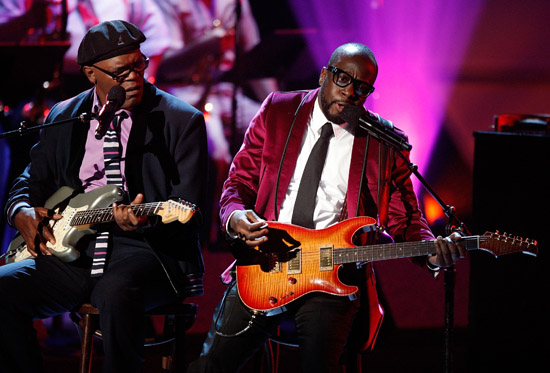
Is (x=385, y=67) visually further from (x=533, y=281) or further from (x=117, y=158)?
(x=117, y=158)

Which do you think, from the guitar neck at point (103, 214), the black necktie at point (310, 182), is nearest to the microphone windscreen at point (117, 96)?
the guitar neck at point (103, 214)

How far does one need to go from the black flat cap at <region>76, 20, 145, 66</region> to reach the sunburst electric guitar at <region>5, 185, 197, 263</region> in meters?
0.74

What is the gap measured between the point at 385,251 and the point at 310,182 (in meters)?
0.62

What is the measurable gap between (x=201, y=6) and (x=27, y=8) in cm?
132

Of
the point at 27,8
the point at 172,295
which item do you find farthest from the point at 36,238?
the point at 27,8

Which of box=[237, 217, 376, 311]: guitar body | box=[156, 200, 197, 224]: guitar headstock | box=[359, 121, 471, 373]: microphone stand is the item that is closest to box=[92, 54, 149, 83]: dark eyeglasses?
box=[156, 200, 197, 224]: guitar headstock

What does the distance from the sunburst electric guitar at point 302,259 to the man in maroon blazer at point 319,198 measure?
5 cm

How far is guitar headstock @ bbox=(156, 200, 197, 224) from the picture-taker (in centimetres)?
301

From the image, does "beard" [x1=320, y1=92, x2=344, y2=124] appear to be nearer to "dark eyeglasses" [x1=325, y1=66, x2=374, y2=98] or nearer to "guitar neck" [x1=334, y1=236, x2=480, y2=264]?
"dark eyeglasses" [x1=325, y1=66, x2=374, y2=98]

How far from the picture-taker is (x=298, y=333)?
9.96ft

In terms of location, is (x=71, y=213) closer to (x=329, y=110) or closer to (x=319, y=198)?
(x=319, y=198)

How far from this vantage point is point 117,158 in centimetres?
344

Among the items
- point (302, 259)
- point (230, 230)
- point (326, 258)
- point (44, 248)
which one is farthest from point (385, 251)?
point (44, 248)

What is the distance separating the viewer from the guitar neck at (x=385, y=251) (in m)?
2.89
